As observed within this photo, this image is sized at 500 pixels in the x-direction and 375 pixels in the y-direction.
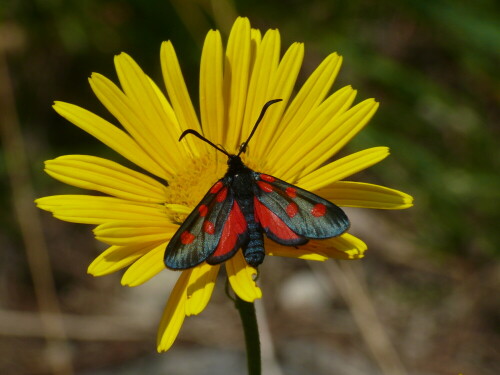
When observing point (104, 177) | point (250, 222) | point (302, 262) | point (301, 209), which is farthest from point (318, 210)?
point (302, 262)

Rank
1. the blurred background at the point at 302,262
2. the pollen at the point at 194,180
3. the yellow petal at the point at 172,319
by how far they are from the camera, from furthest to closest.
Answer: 1. the blurred background at the point at 302,262
2. the pollen at the point at 194,180
3. the yellow petal at the point at 172,319

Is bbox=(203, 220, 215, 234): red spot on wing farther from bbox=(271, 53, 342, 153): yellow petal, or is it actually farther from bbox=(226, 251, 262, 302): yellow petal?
bbox=(271, 53, 342, 153): yellow petal

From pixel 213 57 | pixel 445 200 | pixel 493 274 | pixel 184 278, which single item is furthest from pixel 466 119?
pixel 184 278

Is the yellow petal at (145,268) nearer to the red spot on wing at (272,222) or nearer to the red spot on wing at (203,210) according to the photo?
the red spot on wing at (203,210)

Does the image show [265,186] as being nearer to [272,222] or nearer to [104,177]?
[272,222]

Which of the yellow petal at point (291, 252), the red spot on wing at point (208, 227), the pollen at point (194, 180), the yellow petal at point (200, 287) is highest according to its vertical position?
the pollen at point (194, 180)

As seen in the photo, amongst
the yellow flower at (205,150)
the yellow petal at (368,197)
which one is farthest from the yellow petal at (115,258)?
the yellow petal at (368,197)
